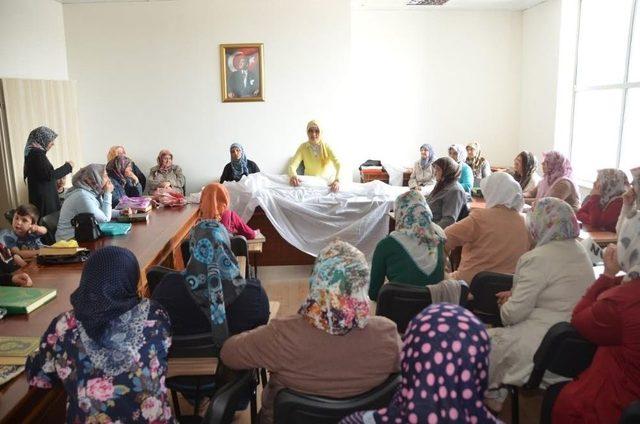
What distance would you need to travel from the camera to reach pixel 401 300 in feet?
7.20

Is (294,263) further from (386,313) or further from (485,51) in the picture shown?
(485,51)

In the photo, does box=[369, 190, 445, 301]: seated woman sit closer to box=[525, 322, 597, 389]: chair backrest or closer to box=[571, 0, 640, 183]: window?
box=[525, 322, 597, 389]: chair backrest

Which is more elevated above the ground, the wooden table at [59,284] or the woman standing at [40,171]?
the woman standing at [40,171]

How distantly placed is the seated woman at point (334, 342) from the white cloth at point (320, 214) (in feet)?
9.70

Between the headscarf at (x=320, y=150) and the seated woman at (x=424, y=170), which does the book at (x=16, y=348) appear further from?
the seated woman at (x=424, y=170)

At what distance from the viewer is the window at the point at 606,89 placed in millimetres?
5371

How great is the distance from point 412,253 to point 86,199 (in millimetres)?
2100

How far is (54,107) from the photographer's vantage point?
18.2ft

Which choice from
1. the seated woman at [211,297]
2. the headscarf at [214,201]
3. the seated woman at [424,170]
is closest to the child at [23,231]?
the headscarf at [214,201]

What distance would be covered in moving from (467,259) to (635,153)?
3700 millimetres

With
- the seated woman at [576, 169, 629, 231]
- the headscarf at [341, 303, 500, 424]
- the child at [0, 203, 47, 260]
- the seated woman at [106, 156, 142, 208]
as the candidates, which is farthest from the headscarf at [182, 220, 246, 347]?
the seated woman at [576, 169, 629, 231]

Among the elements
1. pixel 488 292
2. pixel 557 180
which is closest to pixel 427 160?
pixel 557 180

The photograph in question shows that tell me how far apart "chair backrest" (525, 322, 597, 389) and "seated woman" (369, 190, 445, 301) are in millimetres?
757

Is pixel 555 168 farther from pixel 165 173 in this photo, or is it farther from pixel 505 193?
pixel 165 173
